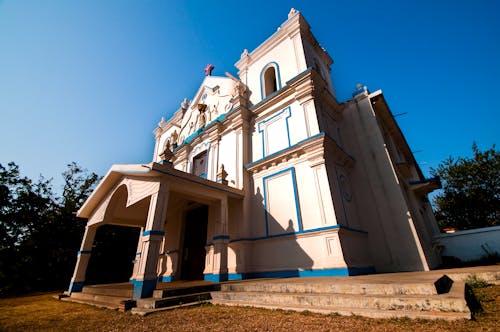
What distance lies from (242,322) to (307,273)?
4.63 meters

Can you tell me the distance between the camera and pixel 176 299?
5.17m

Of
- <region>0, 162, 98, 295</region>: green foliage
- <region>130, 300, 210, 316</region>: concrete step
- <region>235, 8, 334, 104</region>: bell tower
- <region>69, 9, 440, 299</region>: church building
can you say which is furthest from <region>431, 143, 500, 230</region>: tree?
<region>0, 162, 98, 295</region>: green foliage

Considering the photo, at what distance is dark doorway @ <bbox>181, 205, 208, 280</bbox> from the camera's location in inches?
405

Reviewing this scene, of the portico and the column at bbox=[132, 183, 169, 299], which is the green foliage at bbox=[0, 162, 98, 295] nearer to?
the portico

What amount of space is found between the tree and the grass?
76.5 feet

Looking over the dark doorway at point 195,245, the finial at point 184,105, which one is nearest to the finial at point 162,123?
the finial at point 184,105

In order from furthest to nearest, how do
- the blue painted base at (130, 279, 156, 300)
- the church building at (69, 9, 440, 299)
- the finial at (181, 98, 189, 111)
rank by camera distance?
1. the finial at (181, 98, 189, 111)
2. the church building at (69, 9, 440, 299)
3. the blue painted base at (130, 279, 156, 300)

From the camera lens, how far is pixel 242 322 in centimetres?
351

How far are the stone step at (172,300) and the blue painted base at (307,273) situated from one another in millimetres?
3128

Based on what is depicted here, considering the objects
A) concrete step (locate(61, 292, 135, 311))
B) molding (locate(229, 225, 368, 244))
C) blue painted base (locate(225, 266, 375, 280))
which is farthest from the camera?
molding (locate(229, 225, 368, 244))

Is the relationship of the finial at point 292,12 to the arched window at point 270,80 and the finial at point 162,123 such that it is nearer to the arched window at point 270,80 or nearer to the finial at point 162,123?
the arched window at point 270,80

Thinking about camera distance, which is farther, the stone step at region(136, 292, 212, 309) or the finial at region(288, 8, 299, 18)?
the finial at region(288, 8, 299, 18)

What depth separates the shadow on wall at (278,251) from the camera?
7883mm

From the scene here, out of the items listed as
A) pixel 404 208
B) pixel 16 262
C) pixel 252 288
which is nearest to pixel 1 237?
pixel 16 262
